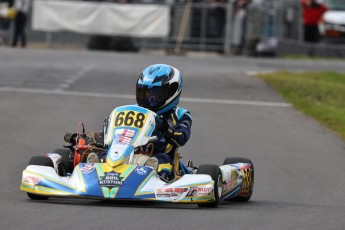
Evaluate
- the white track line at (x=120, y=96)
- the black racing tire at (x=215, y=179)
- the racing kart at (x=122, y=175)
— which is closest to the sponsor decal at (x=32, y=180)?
the racing kart at (x=122, y=175)

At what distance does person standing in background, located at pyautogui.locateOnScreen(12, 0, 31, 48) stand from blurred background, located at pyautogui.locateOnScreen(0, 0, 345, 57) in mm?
554

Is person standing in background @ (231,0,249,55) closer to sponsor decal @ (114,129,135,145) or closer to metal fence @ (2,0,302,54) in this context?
metal fence @ (2,0,302,54)

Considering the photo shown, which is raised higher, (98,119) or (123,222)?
(123,222)

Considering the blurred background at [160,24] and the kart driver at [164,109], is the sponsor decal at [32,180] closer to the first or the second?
the kart driver at [164,109]

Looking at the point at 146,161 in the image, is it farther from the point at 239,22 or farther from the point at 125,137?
the point at 239,22

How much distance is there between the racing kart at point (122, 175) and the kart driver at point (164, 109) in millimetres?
126

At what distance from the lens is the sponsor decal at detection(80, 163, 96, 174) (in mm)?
8523

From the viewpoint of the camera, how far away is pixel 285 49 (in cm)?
3428

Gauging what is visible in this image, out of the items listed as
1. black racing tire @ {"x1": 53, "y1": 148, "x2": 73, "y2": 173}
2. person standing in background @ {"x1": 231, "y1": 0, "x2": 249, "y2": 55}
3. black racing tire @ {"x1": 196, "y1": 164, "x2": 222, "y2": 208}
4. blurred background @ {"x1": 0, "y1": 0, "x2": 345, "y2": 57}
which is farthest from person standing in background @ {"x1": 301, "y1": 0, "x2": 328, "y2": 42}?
black racing tire @ {"x1": 196, "y1": 164, "x2": 222, "y2": 208}

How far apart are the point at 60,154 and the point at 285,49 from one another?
2522 centimetres

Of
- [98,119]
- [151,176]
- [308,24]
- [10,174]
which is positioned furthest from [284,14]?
[151,176]

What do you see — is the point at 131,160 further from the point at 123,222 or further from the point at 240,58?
the point at 240,58

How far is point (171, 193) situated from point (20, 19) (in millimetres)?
23257

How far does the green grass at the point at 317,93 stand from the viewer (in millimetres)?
17984
